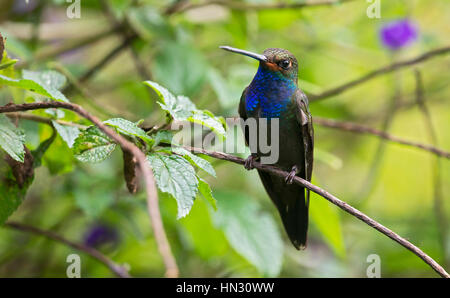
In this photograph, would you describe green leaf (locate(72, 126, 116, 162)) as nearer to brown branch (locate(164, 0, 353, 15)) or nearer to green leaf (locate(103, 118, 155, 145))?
green leaf (locate(103, 118, 155, 145))

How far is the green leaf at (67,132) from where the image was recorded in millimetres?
1641

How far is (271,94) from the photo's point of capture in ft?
7.44

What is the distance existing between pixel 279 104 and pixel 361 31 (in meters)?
2.03

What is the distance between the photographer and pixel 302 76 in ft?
11.8

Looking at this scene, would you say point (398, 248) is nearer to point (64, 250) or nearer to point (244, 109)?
point (244, 109)

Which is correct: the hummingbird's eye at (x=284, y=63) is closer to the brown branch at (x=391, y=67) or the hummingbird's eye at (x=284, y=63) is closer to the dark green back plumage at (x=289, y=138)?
the dark green back plumage at (x=289, y=138)

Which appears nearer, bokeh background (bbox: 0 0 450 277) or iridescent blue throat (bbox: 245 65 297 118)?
iridescent blue throat (bbox: 245 65 297 118)

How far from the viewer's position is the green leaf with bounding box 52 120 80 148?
164 cm

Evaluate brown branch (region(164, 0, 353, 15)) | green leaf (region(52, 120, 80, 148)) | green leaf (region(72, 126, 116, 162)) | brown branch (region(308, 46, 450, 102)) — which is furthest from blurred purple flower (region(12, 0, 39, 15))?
green leaf (region(72, 126, 116, 162))

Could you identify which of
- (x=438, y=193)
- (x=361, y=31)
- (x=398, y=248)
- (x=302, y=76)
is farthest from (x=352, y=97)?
(x=438, y=193)

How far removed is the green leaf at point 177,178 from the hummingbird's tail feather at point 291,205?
949mm

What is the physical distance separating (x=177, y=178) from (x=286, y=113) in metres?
0.99

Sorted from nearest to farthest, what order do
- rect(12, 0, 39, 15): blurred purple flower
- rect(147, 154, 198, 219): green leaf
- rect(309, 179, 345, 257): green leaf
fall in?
rect(147, 154, 198, 219): green leaf
rect(309, 179, 345, 257): green leaf
rect(12, 0, 39, 15): blurred purple flower

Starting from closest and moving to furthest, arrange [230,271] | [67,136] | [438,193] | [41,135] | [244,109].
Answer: [67,136], [41,135], [244,109], [438,193], [230,271]
